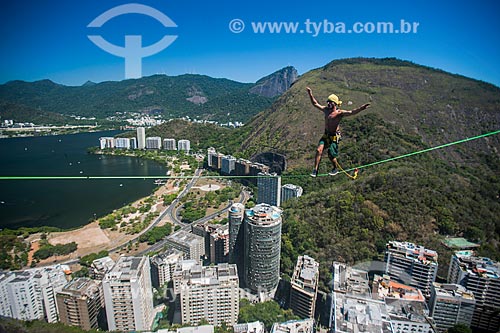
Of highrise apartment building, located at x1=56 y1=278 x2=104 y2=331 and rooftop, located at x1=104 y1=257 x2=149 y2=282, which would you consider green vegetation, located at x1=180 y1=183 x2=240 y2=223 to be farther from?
highrise apartment building, located at x1=56 y1=278 x2=104 y2=331

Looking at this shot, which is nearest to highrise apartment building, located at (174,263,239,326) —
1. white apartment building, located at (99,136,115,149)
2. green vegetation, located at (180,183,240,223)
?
green vegetation, located at (180,183,240,223)

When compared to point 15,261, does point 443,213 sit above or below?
above

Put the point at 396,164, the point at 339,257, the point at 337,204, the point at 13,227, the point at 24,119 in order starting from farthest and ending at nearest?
the point at 24,119
the point at 396,164
the point at 13,227
the point at 337,204
the point at 339,257

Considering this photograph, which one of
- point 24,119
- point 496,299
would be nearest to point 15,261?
point 496,299

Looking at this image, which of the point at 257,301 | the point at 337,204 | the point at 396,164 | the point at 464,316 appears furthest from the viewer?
the point at 396,164

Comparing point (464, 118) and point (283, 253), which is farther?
point (464, 118)

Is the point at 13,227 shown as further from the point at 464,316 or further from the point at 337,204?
the point at 464,316

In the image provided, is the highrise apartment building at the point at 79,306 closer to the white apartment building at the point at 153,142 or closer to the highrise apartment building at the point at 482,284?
the highrise apartment building at the point at 482,284
